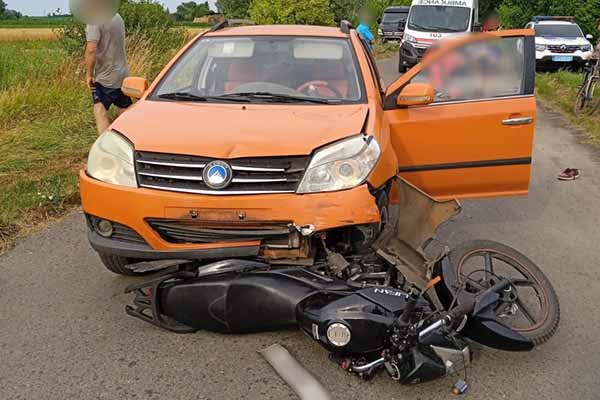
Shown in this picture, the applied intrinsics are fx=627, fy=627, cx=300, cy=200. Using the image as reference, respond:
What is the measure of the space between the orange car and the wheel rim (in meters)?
0.61

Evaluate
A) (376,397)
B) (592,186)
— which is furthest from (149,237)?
(592,186)

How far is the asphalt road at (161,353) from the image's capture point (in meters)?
3.18

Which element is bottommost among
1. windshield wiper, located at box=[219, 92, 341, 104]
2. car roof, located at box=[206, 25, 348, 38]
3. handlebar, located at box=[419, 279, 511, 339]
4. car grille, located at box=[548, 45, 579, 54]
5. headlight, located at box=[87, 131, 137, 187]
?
handlebar, located at box=[419, 279, 511, 339]

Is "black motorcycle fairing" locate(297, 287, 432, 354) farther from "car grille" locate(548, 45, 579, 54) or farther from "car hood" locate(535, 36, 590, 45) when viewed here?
"car hood" locate(535, 36, 590, 45)

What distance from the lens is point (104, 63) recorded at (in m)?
7.46

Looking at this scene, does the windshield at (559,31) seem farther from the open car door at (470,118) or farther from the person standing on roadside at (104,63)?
the open car door at (470,118)

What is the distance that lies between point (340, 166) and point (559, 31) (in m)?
19.9

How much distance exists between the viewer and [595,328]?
3.84 meters

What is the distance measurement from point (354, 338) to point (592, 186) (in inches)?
201

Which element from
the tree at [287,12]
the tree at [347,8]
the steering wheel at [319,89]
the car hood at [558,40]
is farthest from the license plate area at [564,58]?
the steering wheel at [319,89]

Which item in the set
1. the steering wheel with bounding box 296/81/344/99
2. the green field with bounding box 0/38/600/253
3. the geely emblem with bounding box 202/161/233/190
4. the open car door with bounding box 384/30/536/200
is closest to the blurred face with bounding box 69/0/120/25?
the green field with bounding box 0/38/600/253

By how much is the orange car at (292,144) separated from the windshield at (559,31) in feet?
56.9

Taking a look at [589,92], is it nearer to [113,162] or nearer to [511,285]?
[511,285]

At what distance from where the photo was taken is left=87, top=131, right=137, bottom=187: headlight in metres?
3.65
